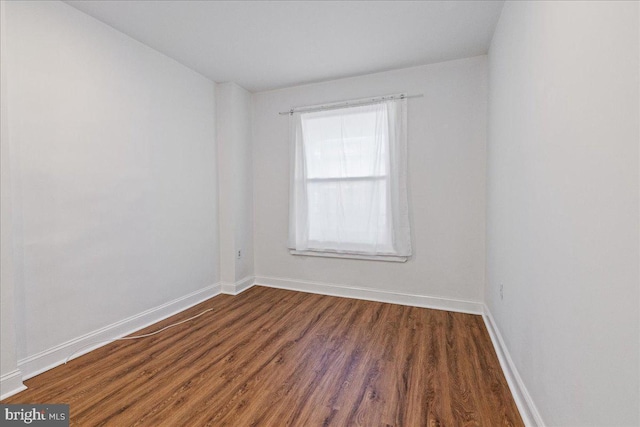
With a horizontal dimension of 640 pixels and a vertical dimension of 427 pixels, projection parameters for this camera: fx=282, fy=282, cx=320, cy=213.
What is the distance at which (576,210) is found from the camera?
3.24ft

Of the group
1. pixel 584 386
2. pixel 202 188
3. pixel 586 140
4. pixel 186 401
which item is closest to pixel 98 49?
pixel 202 188

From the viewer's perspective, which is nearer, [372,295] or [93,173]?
[93,173]

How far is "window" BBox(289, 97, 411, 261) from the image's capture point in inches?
122

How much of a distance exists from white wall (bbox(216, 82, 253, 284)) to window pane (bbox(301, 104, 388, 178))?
0.83 m

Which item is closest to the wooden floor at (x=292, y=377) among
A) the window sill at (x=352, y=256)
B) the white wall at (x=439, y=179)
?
the white wall at (x=439, y=179)

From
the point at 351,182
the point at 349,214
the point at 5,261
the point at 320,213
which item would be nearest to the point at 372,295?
the point at 349,214

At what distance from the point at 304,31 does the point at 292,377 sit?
2.67 metres

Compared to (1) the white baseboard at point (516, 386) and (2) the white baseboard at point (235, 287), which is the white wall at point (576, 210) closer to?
(1) the white baseboard at point (516, 386)

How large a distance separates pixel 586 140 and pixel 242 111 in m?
3.44

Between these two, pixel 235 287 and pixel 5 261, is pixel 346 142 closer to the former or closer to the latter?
pixel 235 287

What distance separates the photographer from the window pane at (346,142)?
316 cm

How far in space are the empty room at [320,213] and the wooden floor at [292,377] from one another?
2cm

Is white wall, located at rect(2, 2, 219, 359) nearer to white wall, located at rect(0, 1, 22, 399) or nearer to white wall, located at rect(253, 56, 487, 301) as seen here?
white wall, located at rect(0, 1, 22, 399)

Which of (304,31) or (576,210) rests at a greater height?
(304,31)
